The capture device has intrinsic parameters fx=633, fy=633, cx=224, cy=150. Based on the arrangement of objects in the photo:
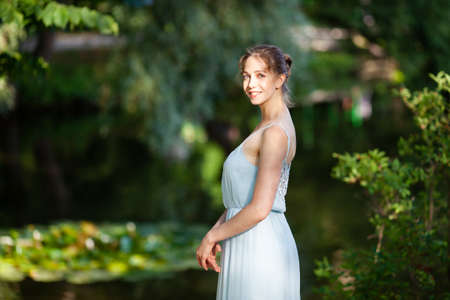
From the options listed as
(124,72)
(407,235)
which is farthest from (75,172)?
(407,235)

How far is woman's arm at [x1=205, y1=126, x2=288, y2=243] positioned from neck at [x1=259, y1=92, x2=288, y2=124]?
168 mm

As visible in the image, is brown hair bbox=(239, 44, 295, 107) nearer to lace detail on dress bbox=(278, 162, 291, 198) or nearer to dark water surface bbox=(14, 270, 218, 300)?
lace detail on dress bbox=(278, 162, 291, 198)

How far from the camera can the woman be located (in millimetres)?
2805

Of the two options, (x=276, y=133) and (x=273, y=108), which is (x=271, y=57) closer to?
(x=273, y=108)

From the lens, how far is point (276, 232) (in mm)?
2908

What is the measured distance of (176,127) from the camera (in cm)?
1359

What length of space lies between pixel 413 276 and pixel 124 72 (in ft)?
32.1

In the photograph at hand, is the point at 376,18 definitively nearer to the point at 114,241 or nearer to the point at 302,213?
the point at 302,213

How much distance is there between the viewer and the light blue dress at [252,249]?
2857mm

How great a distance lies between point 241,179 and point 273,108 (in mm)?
360

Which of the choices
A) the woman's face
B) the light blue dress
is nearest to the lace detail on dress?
the light blue dress

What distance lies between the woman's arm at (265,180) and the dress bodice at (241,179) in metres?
0.08

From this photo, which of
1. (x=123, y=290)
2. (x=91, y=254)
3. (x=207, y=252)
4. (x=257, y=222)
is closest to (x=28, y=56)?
(x=207, y=252)

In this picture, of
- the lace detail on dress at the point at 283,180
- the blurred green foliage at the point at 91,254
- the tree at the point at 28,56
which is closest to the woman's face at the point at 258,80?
the lace detail on dress at the point at 283,180
